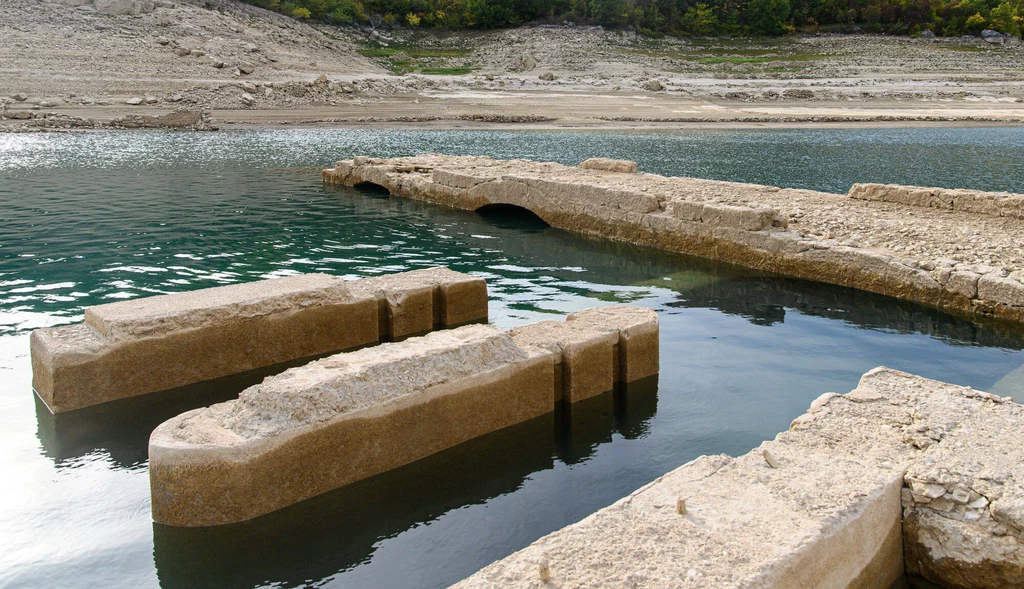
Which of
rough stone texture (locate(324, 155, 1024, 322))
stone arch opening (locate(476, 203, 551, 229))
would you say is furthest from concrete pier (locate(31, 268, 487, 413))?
stone arch opening (locate(476, 203, 551, 229))

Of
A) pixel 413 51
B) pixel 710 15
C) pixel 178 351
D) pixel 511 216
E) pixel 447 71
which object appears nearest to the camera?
pixel 178 351

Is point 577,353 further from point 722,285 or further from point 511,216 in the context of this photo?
point 511,216

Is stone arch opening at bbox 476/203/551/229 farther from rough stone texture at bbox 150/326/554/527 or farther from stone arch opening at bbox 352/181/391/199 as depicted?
rough stone texture at bbox 150/326/554/527

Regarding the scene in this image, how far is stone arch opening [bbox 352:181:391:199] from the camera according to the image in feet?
59.4

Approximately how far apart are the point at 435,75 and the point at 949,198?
111 ft

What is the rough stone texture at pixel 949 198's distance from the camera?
36.2 feet

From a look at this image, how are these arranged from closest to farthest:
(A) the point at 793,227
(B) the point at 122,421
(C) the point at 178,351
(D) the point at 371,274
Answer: (B) the point at 122,421
(C) the point at 178,351
(D) the point at 371,274
(A) the point at 793,227

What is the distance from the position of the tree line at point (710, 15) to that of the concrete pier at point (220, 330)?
4677 cm

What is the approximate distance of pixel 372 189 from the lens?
1883 centimetres

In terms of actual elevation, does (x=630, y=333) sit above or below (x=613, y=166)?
below

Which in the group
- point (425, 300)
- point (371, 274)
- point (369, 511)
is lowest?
point (369, 511)

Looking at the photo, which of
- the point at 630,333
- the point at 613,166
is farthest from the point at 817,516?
the point at 613,166

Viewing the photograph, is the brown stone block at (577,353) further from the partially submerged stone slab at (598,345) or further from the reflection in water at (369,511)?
the reflection in water at (369,511)

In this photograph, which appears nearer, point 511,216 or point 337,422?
point 337,422
